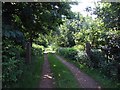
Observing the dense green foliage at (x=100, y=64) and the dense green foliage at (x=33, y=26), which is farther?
the dense green foliage at (x=100, y=64)

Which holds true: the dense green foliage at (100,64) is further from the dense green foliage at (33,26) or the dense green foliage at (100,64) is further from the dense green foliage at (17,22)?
the dense green foliage at (17,22)

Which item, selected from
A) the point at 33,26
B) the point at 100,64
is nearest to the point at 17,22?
the point at 33,26

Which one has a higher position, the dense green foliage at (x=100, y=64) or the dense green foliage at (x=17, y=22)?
the dense green foliage at (x=17, y=22)

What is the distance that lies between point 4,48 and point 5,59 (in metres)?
0.62

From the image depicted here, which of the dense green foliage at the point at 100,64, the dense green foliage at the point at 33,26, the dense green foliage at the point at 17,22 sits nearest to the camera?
the dense green foliage at the point at 17,22

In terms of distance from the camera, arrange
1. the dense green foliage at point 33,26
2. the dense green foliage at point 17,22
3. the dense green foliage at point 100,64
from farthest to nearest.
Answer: the dense green foliage at point 100,64, the dense green foliage at point 33,26, the dense green foliage at point 17,22

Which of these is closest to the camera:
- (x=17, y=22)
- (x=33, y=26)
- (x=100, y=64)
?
(x=17, y=22)

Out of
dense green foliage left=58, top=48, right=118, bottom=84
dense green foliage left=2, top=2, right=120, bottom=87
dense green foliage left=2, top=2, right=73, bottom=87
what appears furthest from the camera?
dense green foliage left=58, top=48, right=118, bottom=84

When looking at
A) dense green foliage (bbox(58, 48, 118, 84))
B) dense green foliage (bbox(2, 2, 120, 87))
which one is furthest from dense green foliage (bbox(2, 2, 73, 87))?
dense green foliage (bbox(58, 48, 118, 84))

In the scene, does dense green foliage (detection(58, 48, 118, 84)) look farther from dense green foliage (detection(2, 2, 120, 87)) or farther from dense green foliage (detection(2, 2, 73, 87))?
dense green foliage (detection(2, 2, 73, 87))

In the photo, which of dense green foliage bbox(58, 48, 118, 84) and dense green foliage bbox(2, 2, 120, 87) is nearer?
dense green foliage bbox(2, 2, 120, 87)

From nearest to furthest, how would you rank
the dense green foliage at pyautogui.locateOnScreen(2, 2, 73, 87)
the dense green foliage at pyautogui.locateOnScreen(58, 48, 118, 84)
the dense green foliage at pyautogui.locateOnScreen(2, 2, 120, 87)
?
1. the dense green foliage at pyautogui.locateOnScreen(2, 2, 73, 87)
2. the dense green foliage at pyautogui.locateOnScreen(2, 2, 120, 87)
3. the dense green foliage at pyautogui.locateOnScreen(58, 48, 118, 84)

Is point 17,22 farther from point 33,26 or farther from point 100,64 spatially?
point 100,64


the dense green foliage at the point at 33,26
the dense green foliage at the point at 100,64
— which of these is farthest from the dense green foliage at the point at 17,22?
the dense green foliage at the point at 100,64
